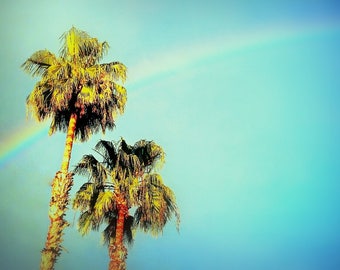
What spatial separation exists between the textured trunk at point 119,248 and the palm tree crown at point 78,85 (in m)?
3.58

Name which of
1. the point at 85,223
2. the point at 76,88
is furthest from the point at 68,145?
the point at 85,223

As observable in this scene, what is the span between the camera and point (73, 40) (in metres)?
16.4

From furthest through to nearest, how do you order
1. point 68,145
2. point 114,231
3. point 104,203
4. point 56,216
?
point 114,231 < point 104,203 < point 68,145 < point 56,216

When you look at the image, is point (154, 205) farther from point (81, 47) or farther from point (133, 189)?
point (81, 47)

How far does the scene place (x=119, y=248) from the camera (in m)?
16.5

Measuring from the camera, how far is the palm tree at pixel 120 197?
55.0ft

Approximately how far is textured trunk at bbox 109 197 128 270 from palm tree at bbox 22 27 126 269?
354 centimetres

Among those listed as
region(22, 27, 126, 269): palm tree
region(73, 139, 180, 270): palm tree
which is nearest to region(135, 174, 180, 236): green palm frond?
→ region(73, 139, 180, 270): palm tree

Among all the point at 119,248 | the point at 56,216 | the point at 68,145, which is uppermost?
the point at 68,145

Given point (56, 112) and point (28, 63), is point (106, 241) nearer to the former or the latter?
point (56, 112)

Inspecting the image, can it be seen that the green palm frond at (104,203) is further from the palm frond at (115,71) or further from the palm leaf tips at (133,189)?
the palm frond at (115,71)

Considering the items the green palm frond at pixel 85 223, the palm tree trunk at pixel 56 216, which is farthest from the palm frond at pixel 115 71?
the green palm frond at pixel 85 223

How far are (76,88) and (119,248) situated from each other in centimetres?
678

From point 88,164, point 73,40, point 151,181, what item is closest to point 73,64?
point 73,40
